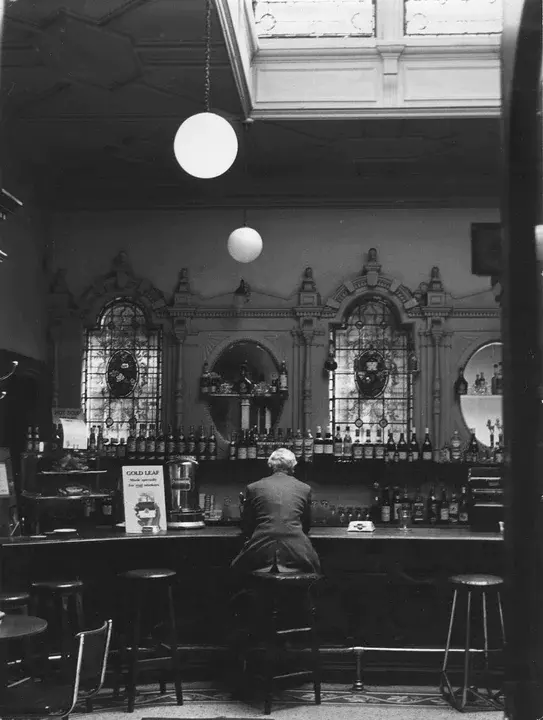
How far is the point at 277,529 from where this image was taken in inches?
218

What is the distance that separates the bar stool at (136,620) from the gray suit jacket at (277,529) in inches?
19.5

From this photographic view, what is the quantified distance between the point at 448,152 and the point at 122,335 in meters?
3.96

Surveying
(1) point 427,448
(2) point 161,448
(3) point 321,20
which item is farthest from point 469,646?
(3) point 321,20

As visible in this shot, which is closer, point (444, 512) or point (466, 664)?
point (466, 664)

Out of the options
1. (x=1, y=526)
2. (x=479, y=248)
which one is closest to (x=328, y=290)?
(x=1, y=526)

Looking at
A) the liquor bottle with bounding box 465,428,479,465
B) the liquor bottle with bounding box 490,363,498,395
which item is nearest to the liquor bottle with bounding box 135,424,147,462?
the liquor bottle with bounding box 465,428,479,465

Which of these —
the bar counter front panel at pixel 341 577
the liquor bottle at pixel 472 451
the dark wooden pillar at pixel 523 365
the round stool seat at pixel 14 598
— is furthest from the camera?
the liquor bottle at pixel 472 451

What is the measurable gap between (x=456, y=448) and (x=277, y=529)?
11.6 feet

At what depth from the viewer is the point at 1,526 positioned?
5832mm

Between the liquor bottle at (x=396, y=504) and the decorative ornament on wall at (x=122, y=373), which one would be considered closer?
the liquor bottle at (x=396, y=504)

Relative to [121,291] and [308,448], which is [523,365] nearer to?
[308,448]

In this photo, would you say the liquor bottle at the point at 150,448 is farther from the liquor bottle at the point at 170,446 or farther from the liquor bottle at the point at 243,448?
the liquor bottle at the point at 243,448

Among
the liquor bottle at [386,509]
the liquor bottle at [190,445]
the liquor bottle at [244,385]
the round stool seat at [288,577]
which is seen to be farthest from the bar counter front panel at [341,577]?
the liquor bottle at [244,385]

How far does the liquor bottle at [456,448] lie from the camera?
852 cm
